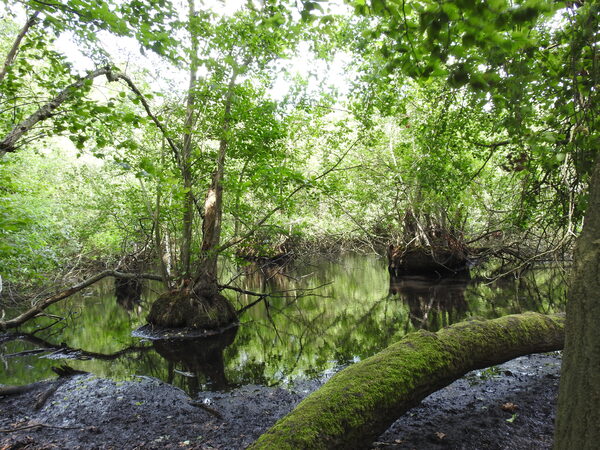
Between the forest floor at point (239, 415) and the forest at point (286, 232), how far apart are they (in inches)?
1.3

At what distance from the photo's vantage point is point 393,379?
2.89m

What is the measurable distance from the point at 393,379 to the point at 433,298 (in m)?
9.74

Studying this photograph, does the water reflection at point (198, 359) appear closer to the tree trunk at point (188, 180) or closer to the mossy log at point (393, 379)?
the tree trunk at point (188, 180)

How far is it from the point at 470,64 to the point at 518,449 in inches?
121

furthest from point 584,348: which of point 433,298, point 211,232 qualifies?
point 433,298

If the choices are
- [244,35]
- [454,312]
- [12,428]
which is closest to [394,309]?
[454,312]

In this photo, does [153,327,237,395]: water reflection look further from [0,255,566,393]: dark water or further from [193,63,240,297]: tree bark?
[193,63,240,297]: tree bark

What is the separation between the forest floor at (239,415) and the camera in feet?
10.9

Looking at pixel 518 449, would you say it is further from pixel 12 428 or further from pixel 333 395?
pixel 12 428

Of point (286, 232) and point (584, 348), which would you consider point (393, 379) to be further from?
point (286, 232)

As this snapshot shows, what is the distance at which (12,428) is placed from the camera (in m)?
3.87

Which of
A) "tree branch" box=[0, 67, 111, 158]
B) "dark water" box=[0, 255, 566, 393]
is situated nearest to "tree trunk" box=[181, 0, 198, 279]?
"dark water" box=[0, 255, 566, 393]

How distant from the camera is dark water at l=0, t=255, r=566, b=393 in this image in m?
6.31

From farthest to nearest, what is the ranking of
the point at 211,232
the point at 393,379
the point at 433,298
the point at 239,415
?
the point at 433,298
the point at 211,232
the point at 239,415
the point at 393,379
